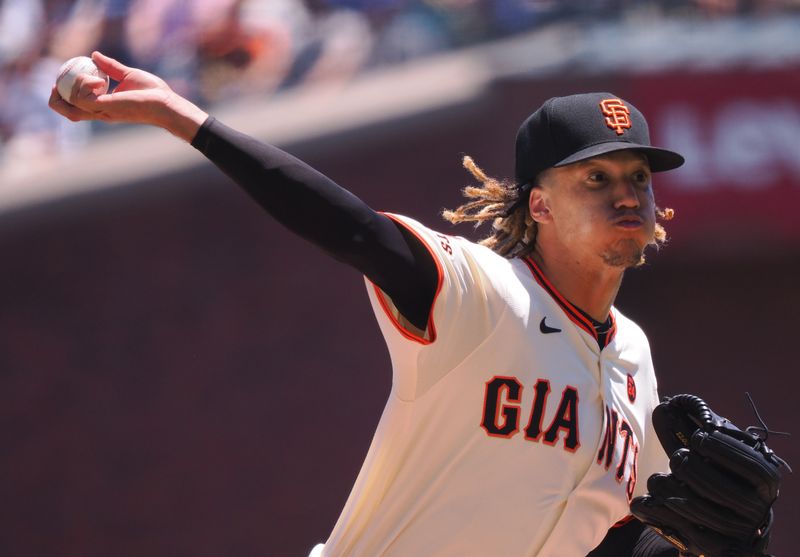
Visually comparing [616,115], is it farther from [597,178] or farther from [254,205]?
[254,205]

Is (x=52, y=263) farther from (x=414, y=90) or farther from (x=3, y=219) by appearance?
(x=414, y=90)

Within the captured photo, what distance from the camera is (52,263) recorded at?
24.6ft

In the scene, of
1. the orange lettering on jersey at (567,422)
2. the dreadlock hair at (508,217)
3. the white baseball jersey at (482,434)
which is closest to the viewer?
the white baseball jersey at (482,434)

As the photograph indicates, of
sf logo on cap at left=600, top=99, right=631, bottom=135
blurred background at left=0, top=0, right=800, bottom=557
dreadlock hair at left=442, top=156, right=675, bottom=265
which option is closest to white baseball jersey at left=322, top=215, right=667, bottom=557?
dreadlock hair at left=442, top=156, right=675, bottom=265

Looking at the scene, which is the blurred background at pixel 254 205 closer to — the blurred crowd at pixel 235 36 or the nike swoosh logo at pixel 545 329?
the blurred crowd at pixel 235 36

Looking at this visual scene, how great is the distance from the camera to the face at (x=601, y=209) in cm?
306

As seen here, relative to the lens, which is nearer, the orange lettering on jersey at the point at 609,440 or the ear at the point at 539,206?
the orange lettering on jersey at the point at 609,440

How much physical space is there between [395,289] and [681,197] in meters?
5.11

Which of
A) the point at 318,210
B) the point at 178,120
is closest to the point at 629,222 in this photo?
the point at 318,210

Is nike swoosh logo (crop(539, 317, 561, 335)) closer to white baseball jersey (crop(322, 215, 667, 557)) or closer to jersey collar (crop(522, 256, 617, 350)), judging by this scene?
white baseball jersey (crop(322, 215, 667, 557))

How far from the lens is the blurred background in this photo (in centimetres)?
746

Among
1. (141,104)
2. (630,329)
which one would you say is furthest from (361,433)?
(141,104)

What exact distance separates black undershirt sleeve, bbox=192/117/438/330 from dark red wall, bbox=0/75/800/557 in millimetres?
5021

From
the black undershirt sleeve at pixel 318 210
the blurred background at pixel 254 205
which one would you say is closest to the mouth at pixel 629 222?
the black undershirt sleeve at pixel 318 210
